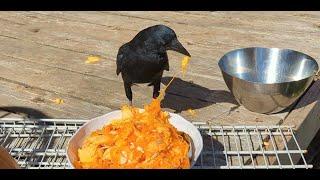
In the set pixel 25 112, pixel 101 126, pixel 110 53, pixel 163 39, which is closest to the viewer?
pixel 101 126

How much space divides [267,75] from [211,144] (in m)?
1.07

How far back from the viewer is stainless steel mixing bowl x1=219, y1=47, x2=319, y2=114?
2871 millimetres

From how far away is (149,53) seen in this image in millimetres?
2711

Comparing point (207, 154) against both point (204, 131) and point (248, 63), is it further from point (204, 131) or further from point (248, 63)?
point (248, 63)

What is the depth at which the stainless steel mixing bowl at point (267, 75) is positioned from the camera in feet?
9.42

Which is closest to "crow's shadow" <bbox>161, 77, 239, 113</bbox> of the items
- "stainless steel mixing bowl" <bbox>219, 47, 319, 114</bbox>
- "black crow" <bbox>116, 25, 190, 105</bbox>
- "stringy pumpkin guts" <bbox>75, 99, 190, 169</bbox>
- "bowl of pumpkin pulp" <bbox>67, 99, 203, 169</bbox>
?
"stainless steel mixing bowl" <bbox>219, 47, 319, 114</bbox>

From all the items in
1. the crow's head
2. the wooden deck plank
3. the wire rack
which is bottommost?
the wire rack

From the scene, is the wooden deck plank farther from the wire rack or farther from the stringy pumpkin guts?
the stringy pumpkin guts

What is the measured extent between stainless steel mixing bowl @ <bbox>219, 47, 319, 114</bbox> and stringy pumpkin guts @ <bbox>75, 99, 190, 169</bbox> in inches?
35.5

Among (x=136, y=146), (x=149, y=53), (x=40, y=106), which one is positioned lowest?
(x=136, y=146)

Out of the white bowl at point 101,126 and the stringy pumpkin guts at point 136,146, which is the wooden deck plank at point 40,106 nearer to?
the white bowl at point 101,126

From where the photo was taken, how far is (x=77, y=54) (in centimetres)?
425

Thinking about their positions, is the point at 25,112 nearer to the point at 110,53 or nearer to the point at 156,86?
the point at 156,86

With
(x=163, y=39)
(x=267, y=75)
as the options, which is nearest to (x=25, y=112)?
(x=163, y=39)
